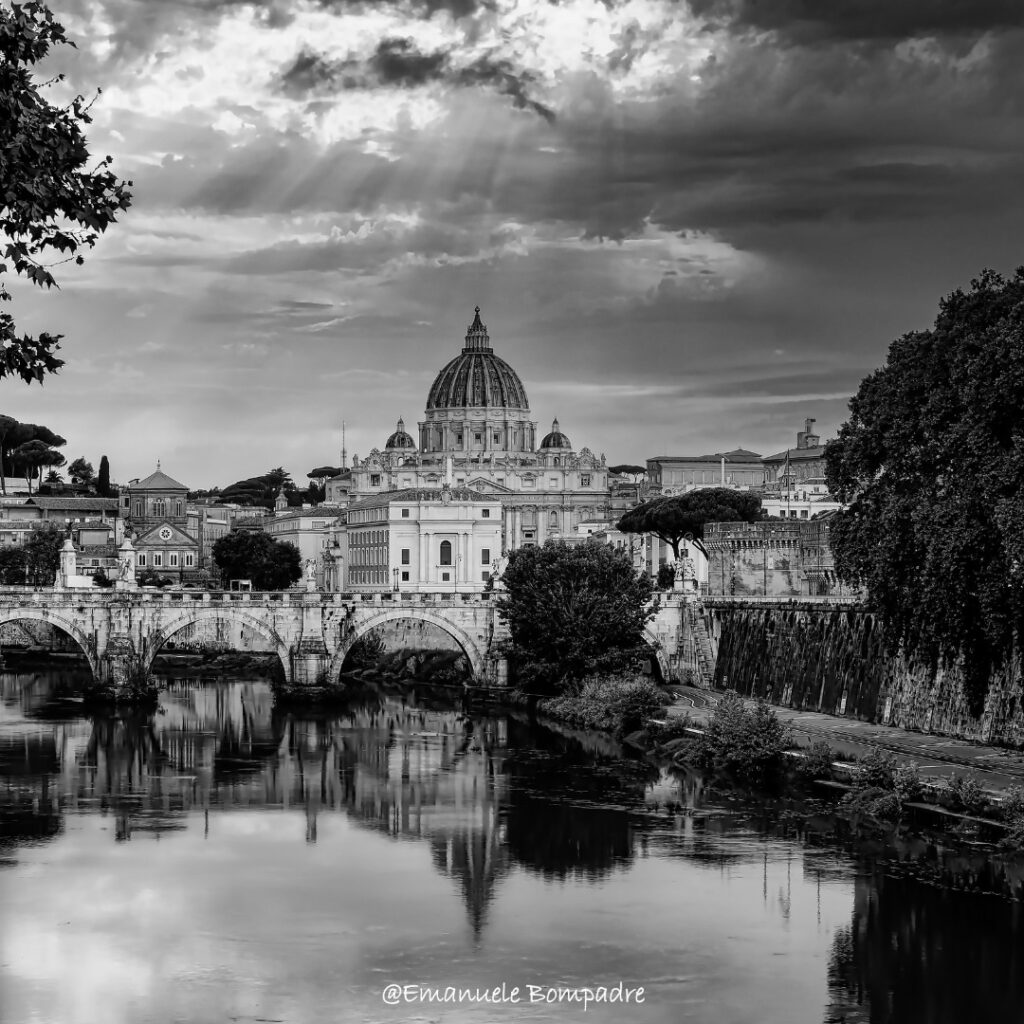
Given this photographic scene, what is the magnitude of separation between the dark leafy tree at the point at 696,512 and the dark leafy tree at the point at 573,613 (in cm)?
2707

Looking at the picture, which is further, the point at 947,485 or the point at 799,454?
the point at 799,454

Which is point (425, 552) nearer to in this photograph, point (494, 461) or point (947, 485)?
point (494, 461)

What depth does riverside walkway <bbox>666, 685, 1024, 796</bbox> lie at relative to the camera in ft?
111

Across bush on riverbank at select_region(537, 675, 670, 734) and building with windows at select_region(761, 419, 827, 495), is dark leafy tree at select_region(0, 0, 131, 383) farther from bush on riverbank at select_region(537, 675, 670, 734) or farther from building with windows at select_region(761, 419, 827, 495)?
building with windows at select_region(761, 419, 827, 495)

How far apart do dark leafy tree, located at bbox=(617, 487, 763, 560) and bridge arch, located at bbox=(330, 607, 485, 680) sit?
83.3 feet

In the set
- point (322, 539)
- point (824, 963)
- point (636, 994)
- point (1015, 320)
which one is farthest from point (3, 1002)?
point (322, 539)

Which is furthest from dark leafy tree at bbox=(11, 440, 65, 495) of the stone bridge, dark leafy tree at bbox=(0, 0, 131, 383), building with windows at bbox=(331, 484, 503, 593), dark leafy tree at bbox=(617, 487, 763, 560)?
dark leafy tree at bbox=(0, 0, 131, 383)

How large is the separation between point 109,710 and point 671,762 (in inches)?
805

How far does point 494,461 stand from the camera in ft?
523

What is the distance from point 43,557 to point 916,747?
71788 millimetres

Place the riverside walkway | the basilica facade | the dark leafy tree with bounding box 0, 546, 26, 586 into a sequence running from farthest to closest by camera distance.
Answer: the basilica facade < the dark leafy tree with bounding box 0, 546, 26, 586 < the riverside walkway

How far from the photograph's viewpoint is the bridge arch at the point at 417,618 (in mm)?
59719

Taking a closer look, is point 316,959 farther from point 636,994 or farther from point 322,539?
point 322,539

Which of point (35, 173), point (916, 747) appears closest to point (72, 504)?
point (916, 747)
